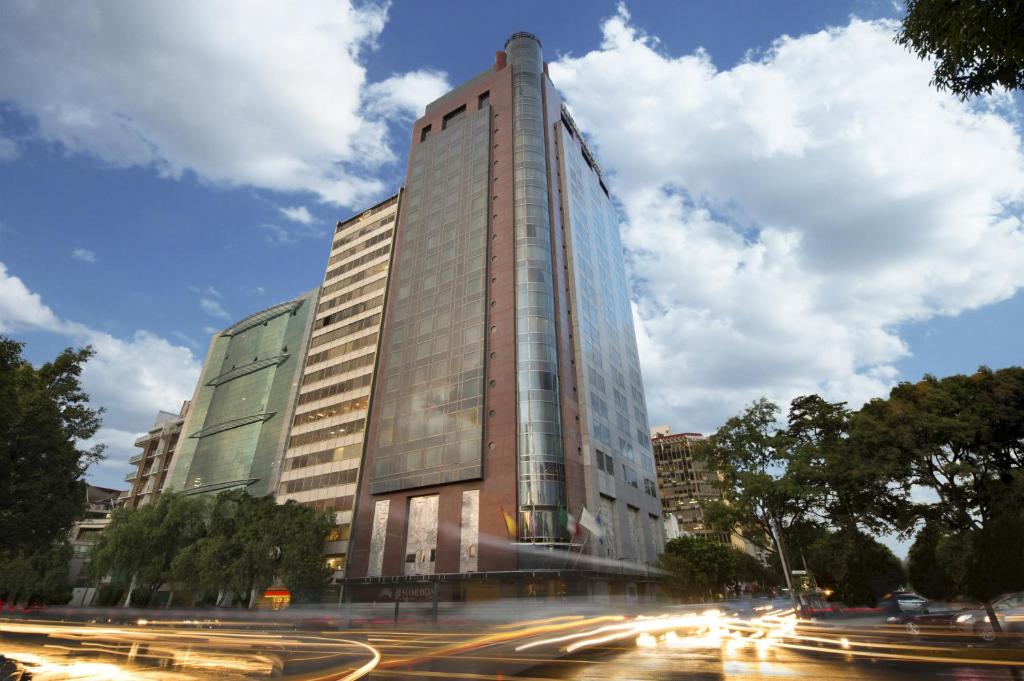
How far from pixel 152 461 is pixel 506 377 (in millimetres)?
98636

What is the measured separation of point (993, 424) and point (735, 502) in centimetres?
1558

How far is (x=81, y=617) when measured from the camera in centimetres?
5341

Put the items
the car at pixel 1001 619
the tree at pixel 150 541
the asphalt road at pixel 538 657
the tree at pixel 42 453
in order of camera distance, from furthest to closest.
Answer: the tree at pixel 150 541 → the tree at pixel 42 453 → the car at pixel 1001 619 → the asphalt road at pixel 538 657

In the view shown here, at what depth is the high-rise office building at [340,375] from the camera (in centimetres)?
6856

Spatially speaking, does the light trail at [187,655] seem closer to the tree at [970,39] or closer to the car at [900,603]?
the tree at [970,39]

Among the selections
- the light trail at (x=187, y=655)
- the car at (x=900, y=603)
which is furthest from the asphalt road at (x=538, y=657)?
the car at (x=900, y=603)

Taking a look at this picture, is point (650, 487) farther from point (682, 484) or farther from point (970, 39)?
point (682, 484)

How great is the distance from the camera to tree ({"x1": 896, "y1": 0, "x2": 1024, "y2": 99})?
10.7 meters

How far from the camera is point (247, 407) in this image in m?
91.3

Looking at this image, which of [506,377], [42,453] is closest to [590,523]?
[506,377]

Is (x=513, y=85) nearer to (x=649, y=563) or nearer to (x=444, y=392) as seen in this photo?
(x=444, y=392)

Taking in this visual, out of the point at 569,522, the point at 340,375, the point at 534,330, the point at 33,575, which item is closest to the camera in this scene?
the point at 569,522

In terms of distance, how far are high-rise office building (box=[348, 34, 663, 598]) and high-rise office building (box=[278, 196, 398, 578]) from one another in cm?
461

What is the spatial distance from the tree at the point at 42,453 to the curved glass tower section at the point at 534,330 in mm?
35686
